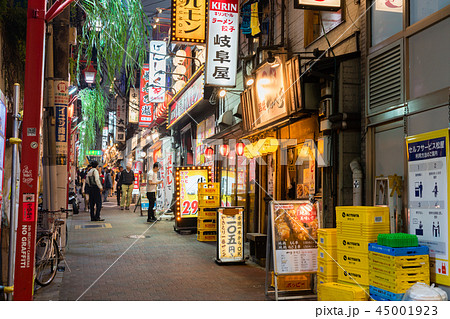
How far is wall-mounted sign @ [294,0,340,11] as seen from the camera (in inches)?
331

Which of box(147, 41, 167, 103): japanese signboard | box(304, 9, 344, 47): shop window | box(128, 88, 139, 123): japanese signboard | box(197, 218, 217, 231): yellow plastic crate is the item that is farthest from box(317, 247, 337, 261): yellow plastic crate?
box(128, 88, 139, 123): japanese signboard

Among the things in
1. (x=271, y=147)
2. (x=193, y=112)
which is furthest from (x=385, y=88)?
(x=193, y=112)

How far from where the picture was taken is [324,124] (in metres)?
9.27

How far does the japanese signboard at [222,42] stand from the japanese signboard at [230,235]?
451 centimetres

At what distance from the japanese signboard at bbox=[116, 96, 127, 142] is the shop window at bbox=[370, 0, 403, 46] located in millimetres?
50755

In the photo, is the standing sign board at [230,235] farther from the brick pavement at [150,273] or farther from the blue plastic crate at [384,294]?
the blue plastic crate at [384,294]

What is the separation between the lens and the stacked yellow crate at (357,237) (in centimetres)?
598

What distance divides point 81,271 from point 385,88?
23.0ft

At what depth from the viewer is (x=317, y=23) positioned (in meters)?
11.2

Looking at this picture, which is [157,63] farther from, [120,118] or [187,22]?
[120,118]

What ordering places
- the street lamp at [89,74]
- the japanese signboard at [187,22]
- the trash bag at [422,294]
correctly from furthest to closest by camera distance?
1. the street lamp at [89,74]
2. the japanese signboard at [187,22]
3. the trash bag at [422,294]

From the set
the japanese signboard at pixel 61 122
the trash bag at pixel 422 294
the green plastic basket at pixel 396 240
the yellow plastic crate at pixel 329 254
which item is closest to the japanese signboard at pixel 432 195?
the green plastic basket at pixel 396 240

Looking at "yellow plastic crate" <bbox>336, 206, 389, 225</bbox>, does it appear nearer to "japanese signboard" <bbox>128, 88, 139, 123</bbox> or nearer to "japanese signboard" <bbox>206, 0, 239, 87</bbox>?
"japanese signboard" <bbox>206, 0, 239, 87</bbox>

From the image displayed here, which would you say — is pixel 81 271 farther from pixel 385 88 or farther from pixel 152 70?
pixel 152 70
